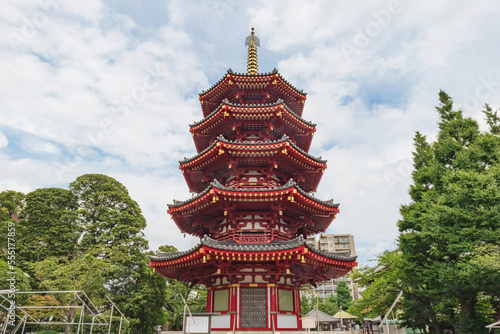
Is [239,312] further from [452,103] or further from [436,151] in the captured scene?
[452,103]

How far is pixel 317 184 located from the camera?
67.4 feet

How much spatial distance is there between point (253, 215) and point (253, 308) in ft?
15.1

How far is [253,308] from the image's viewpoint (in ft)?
49.6

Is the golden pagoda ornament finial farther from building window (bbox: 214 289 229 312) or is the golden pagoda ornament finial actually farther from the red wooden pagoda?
building window (bbox: 214 289 229 312)

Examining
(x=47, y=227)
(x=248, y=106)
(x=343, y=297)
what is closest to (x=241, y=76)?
(x=248, y=106)

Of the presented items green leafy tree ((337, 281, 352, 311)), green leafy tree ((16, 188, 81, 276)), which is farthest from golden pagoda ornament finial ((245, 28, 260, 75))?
green leafy tree ((337, 281, 352, 311))

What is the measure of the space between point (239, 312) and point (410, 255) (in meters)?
12.3

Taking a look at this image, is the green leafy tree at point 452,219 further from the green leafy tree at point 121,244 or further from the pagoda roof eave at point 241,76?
the green leafy tree at point 121,244

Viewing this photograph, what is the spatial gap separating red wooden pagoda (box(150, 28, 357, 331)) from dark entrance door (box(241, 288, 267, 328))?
4 cm

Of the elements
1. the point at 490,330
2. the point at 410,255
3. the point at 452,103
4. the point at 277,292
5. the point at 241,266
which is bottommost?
the point at 490,330

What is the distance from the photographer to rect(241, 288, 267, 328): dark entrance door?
14.8m

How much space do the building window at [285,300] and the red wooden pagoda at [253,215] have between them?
48 millimetres

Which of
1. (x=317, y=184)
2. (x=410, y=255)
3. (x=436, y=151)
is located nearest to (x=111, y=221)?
(x=317, y=184)

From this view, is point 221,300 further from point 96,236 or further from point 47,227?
point 47,227
